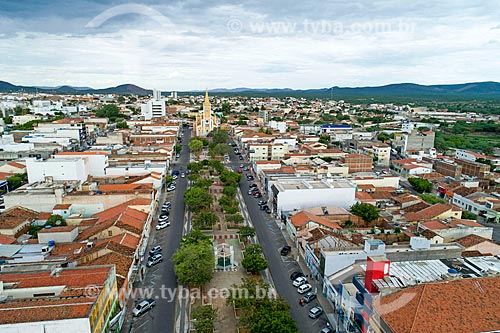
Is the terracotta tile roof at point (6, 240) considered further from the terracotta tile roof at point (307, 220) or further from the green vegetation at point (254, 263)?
the terracotta tile roof at point (307, 220)

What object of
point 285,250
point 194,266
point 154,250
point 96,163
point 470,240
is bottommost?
point 154,250

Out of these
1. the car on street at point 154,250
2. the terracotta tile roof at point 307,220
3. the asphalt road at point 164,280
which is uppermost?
the terracotta tile roof at point 307,220

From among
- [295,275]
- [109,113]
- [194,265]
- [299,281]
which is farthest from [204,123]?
[299,281]

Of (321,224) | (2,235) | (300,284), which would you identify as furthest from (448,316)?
(2,235)

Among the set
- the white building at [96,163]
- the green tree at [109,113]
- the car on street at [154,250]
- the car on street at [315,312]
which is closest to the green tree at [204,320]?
the car on street at [315,312]

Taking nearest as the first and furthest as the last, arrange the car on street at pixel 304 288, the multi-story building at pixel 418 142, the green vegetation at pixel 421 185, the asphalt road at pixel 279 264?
1. the asphalt road at pixel 279 264
2. the car on street at pixel 304 288
3. the green vegetation at pixel 421 185
4. the multi-story building at pixel 418 142

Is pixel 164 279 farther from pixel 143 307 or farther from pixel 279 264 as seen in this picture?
pixel 279 264

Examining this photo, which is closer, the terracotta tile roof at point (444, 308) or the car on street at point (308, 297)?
the terracotta tile roof at point (444, 308)

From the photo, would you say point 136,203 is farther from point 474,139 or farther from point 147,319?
point 474,139
